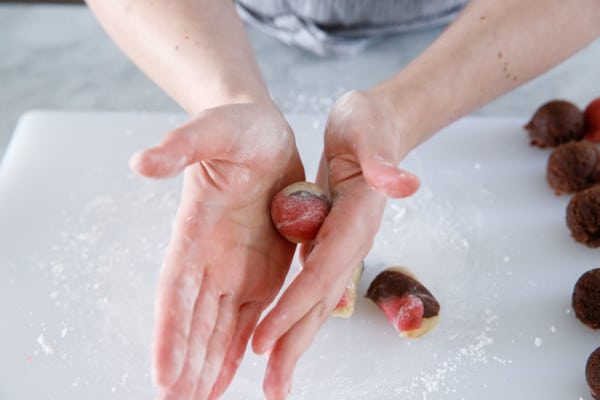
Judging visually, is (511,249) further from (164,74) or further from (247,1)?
(247,1)

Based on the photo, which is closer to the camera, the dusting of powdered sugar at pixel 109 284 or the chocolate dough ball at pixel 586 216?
the dusting of powdered sugar at pixel 109 284

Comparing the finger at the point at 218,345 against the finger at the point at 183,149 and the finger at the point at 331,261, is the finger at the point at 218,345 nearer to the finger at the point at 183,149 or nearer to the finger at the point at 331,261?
the finger at the point at 331,261

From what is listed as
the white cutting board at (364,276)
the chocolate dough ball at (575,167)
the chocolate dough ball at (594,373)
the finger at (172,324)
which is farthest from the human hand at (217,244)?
the chocolate dough ball at (575,167)

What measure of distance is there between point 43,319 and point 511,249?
0.90m

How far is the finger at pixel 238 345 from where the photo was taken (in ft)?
3.45

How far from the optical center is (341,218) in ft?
3.65

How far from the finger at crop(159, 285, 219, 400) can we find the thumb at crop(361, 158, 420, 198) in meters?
0.28

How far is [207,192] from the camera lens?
109 centimetres

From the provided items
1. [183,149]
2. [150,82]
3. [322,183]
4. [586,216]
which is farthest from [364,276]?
[150,82]

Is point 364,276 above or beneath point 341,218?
beneath

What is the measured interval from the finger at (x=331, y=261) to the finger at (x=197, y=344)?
0.07 meters

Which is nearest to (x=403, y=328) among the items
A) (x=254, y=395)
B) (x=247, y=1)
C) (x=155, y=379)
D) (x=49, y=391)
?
(x=254, y=395)

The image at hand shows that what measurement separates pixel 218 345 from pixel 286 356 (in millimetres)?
104

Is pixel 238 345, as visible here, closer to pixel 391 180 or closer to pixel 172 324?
pixel 172 324
